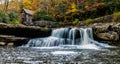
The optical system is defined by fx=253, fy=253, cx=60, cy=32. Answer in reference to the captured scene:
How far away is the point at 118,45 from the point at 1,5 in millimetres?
50593

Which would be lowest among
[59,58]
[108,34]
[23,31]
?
[108,34]

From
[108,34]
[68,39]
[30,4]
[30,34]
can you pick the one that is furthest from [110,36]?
Answer: [30,4]

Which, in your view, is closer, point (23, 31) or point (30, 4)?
point (23, 31)

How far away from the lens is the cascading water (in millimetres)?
25656

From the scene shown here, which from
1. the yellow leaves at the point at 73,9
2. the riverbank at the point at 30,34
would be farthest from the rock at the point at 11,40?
the yellow leaves at the point at 73,9

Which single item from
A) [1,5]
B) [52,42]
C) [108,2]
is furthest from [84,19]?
[1,5]

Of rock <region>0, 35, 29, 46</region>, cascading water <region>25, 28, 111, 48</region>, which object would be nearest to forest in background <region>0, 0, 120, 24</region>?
rock <region>0, 35, 29, 46</region>

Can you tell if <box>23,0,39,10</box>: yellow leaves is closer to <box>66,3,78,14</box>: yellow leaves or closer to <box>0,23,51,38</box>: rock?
<box>66,3,78,14</box>: yellow leaves

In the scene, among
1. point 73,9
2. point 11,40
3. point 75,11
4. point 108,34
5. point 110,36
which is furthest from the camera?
point 73,9

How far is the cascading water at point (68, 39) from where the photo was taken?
84.2 ft

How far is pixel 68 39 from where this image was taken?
26859mm

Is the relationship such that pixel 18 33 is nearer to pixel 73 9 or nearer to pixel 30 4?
pixel 73 9

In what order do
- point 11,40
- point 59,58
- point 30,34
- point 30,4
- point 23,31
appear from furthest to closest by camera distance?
1. point 30,4
2. point 30,34
3. point 23,31
4. point 11,40
5. point 59,58

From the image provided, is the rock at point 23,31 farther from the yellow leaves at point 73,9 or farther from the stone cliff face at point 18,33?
the yellow leaves at point 73,9
